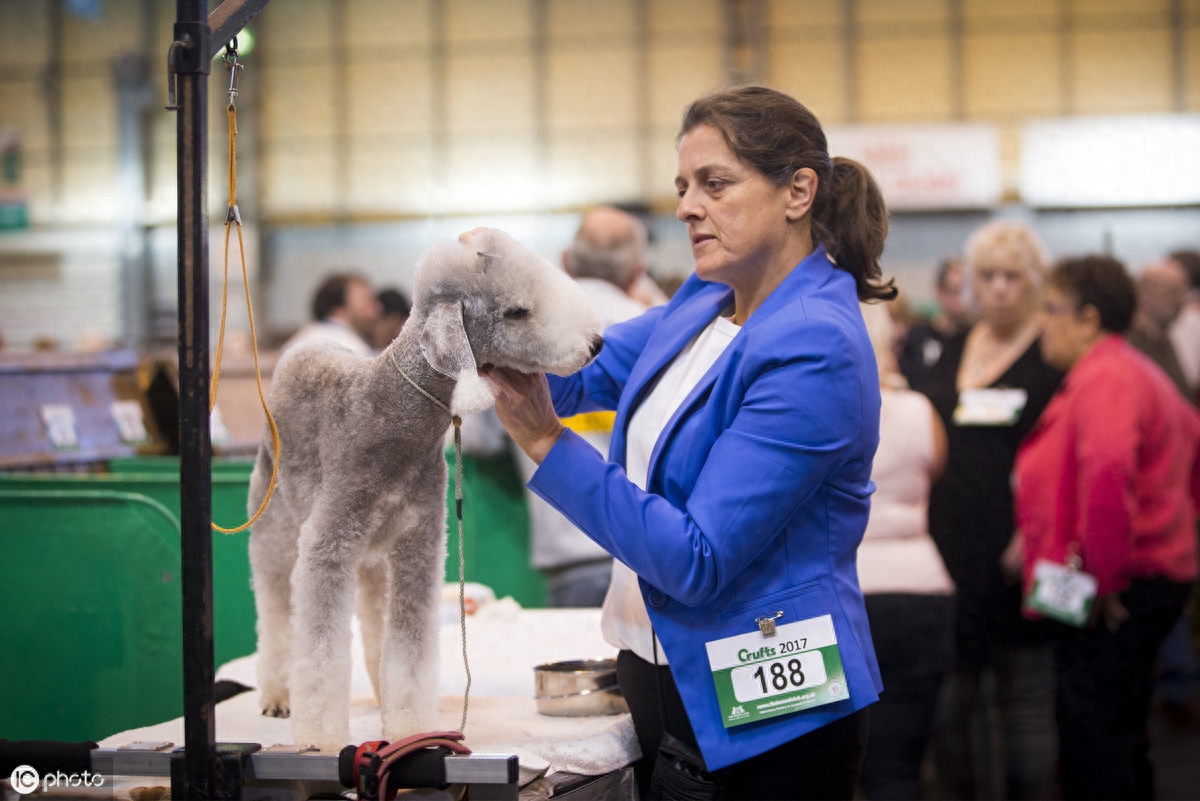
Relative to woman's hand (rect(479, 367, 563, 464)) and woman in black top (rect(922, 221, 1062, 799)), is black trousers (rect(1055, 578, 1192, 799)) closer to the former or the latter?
woman in black top (rect(922, 221, 1062, 799))

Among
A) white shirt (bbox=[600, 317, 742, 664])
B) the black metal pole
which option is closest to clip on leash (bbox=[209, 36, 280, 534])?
the black metal pole

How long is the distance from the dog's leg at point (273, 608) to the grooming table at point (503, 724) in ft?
0.14

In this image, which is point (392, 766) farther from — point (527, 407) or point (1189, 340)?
point (1189, 340)

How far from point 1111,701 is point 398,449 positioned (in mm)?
2323

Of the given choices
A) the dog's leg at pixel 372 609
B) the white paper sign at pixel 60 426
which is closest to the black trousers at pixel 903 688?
the dog's leg at pixel 372 609

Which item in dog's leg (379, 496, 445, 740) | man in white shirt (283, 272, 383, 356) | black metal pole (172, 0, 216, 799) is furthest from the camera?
man in white shirt (283, 272, 383, 356)

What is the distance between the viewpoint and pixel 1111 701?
286 cm

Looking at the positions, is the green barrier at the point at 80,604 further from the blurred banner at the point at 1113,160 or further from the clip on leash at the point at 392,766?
the blurred banner at the point at 1113,160

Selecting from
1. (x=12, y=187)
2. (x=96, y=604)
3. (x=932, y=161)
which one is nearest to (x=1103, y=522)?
(x=96, y=604)

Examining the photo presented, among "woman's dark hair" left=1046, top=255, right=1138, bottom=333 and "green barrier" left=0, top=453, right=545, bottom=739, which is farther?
"woman's dark hair" left=1046, top=255, right=1138, bottom=333

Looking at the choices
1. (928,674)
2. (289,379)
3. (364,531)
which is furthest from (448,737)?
(928,674)

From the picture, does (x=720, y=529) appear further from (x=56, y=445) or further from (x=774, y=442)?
(x=56, y=445)

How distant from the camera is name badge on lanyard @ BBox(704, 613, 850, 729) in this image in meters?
1.35

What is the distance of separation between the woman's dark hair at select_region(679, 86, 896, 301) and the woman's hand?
1.36ft
